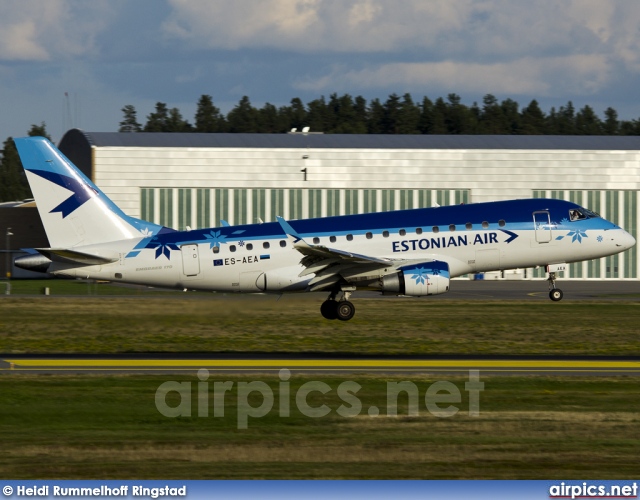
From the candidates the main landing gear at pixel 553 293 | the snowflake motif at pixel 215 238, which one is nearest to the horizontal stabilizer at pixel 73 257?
the snowflake motif at pixel 215 238

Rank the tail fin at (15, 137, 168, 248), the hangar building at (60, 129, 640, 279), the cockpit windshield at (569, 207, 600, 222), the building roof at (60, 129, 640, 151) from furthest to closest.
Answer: the building roof at (60, 129, 640, 151)
the hangar building at (60, 129, 640, 279)
the cockpit windshield at (569, 207, 600, 222)
the tail fin at (15, 137, 168, 248)

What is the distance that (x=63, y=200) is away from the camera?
113ft

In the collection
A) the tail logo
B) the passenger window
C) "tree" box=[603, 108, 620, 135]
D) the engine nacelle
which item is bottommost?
the engine nacelle

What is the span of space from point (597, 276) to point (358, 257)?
4407 centimetres

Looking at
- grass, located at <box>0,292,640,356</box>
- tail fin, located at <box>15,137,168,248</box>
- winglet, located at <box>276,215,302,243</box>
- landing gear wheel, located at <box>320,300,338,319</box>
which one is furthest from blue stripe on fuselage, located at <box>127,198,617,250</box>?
landing gear wheel, located at <box>320,300,338,319</box>

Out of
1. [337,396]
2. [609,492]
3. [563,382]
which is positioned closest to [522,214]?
[563,382]

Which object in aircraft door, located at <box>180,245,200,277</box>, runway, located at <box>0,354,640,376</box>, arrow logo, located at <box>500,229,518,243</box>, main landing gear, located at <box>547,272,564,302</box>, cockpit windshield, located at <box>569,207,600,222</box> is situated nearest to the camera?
runway, located at <box>0,354,640,376</box>

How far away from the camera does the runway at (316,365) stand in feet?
88.9

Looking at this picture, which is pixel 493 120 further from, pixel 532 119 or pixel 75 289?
pixel 75 289

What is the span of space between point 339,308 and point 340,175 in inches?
1444

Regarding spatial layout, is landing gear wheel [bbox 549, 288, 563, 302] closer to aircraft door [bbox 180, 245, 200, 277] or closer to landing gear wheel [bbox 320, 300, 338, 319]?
landing gear wheel [bbox 320, 300, 338, 319]

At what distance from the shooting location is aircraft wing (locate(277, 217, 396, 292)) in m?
34.0

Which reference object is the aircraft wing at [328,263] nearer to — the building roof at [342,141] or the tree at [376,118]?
the building roof at [342,141]

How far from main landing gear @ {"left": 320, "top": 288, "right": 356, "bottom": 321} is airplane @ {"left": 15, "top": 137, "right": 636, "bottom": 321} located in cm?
4
